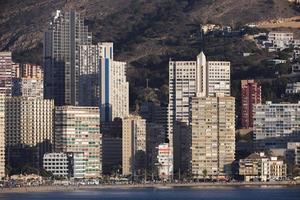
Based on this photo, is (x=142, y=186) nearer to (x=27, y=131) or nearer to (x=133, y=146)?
(x=133, y=146)

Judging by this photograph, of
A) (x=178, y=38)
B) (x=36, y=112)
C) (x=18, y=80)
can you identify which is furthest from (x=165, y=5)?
(x=36, y=112)

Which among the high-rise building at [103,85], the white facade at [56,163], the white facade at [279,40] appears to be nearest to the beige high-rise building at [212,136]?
the white facade at [56,163]

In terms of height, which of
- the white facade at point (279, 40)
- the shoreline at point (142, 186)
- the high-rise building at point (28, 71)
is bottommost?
the shoreline at point (142, 186)

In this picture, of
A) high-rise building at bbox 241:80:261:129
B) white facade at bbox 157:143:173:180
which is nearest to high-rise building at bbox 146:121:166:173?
white facade at bbox 157:143:173:180

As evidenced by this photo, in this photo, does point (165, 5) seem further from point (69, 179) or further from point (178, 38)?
point (69, 179)

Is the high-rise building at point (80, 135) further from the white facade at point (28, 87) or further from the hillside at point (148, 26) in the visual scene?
the hillside at point (148, 26)

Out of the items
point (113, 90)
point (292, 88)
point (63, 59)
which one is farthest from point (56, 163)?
point (292, 88)

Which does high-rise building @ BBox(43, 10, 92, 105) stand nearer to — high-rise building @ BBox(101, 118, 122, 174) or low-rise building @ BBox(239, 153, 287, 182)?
high-rise building @ BBox(101, 118, 122, 174)
